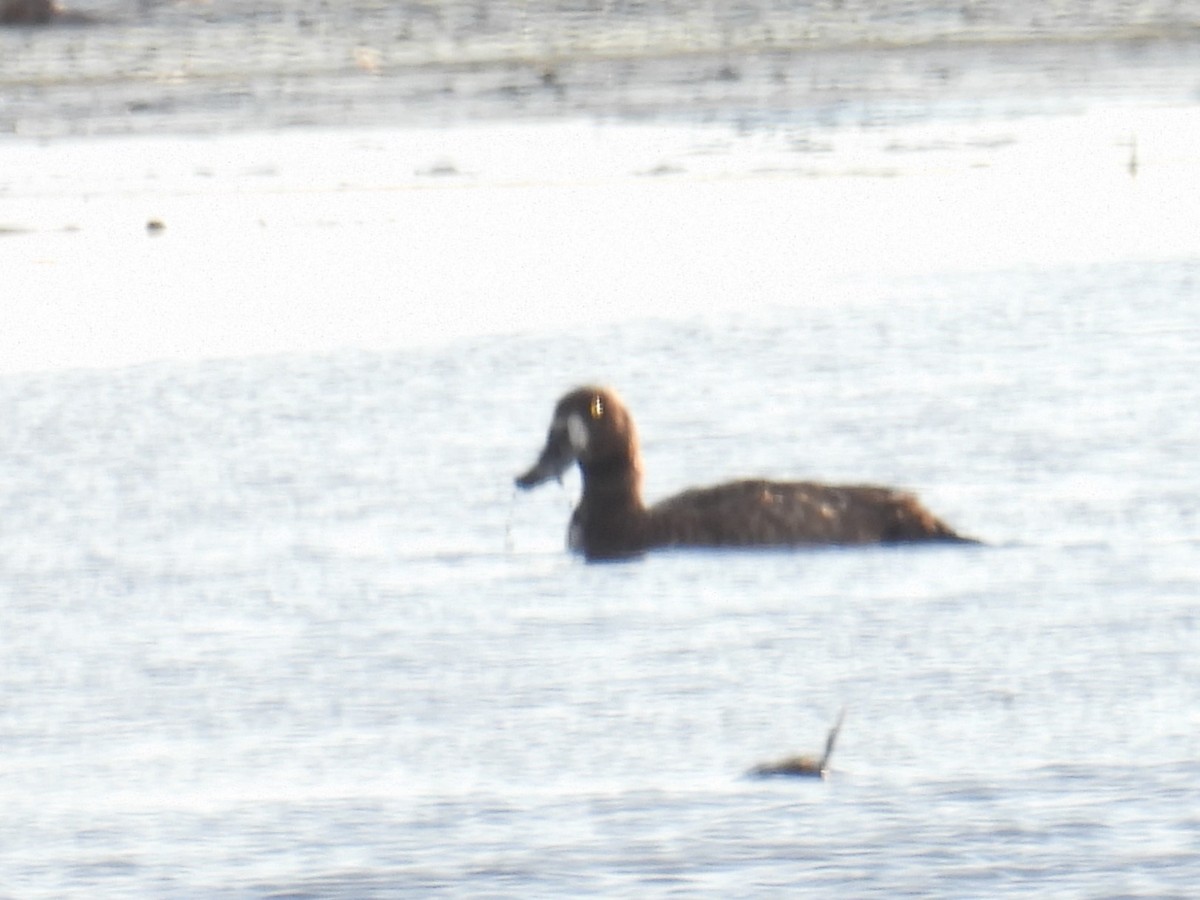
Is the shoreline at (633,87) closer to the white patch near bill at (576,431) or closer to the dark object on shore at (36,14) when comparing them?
the dark object on shore at (36,14)

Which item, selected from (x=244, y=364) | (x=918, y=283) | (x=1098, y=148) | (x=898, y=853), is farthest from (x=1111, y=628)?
(x=1098, y=148)

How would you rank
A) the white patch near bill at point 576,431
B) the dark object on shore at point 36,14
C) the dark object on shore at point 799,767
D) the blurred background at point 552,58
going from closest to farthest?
the dark object on shore at point 799,767 < the white patch near bill at point 576,431 < the blurred background at point 552,58 < the dark object on shore at point 36,14

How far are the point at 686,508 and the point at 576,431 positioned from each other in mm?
514

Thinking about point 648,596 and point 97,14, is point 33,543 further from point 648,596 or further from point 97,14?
point 97,14

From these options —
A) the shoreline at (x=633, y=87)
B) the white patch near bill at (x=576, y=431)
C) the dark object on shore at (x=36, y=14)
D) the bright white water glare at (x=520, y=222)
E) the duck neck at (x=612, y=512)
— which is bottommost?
the shoreline at (x=633, y=87)

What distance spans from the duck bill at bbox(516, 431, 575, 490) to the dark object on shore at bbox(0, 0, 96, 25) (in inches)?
767

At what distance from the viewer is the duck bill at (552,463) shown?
953 cm

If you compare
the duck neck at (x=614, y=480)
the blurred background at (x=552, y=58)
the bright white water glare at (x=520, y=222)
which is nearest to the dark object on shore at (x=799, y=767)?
the duck neck at (x=614, y=480)

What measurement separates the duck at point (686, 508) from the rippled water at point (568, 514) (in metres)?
0.09

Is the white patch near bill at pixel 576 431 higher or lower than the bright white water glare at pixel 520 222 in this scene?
higher

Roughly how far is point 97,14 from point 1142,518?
21115mm

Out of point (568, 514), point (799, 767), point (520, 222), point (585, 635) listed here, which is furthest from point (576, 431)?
point (520, 222)

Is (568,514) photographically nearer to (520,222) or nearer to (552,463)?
(552,463)

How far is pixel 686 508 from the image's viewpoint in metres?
9.17
